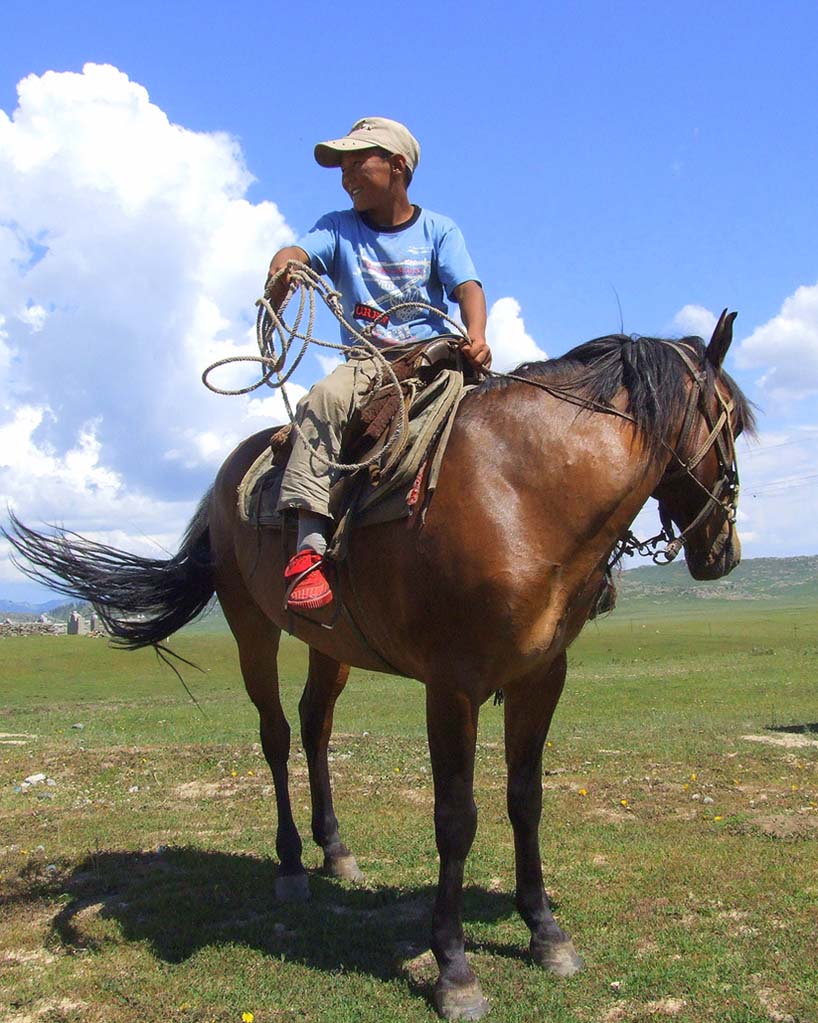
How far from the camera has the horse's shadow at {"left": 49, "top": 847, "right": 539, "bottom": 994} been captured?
4.84m

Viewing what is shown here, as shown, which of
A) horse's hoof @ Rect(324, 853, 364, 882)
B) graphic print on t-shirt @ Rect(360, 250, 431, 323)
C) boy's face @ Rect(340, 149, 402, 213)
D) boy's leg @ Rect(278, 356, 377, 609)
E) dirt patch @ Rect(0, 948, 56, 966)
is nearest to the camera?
boy's leg @ Rect(278, 356, 377, 609)

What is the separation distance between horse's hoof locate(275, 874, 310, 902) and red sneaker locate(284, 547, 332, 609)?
227 centimetres

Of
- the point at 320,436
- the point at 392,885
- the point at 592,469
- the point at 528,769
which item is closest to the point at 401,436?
the point at 320,436

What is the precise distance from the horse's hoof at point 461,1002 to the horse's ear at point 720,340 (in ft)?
10.4

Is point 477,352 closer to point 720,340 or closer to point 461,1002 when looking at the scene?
point 720,340

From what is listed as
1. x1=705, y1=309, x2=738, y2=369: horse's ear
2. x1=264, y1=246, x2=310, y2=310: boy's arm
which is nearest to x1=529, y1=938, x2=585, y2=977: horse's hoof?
x1=705, y1=309, x2=738, y2=369: horse's ear

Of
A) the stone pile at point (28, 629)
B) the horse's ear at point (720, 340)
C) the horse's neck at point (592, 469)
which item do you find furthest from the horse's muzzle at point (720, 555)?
the stone pile at point (28, 629)

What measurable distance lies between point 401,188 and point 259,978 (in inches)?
170

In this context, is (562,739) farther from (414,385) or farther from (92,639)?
(92,639)

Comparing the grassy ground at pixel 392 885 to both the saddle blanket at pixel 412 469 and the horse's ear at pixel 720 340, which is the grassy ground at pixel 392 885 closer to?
the saddle blanket at pixel 412 469

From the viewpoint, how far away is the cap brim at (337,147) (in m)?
4.97

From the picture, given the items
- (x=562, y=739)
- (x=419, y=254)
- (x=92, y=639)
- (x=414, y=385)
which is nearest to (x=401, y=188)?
(x=419, y=254)

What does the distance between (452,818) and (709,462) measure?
2.12 m

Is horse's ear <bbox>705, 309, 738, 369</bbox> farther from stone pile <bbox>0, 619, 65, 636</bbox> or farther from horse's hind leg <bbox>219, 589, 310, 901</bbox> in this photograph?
stone pile <bbox>0, 619, 65, 636</bbox>
